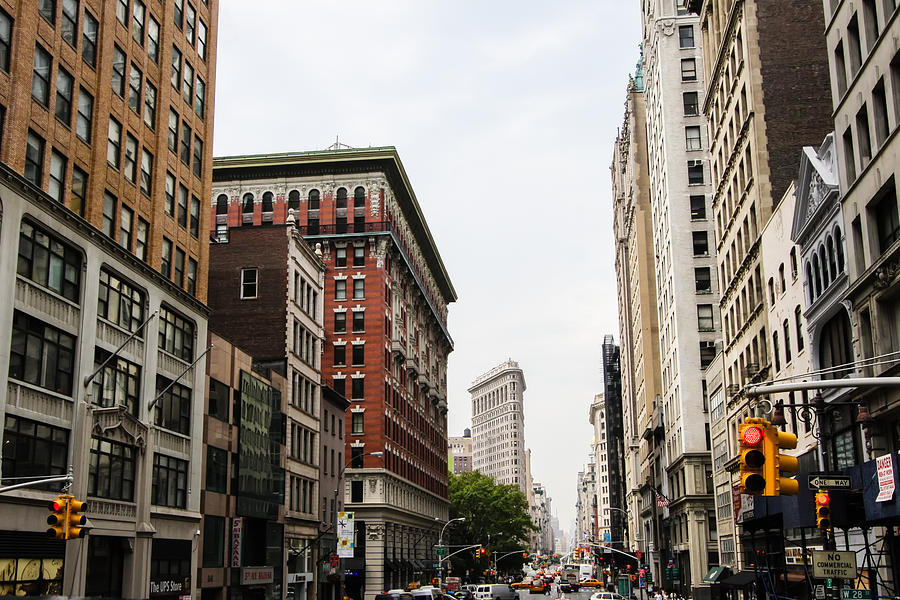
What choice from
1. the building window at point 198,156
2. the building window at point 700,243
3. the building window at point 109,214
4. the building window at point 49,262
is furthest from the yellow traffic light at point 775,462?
the building window at point 700,243

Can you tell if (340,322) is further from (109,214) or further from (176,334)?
(109,214)

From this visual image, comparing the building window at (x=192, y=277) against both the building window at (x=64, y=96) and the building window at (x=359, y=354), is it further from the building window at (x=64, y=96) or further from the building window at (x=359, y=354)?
the building window at (x=359, y=354)

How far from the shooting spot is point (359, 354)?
88375mm

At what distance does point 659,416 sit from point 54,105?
73260 mm

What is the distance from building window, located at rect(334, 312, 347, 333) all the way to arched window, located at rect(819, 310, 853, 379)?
187 feet

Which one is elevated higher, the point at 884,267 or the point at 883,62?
the point at 883,62

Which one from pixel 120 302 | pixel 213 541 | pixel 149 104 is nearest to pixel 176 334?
pixel 120 302

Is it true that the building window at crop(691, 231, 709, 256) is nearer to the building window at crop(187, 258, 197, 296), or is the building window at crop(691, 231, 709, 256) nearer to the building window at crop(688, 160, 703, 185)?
the building window at crop(688, 160, 703, 185)

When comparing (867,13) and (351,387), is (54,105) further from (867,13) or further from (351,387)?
(351,387)

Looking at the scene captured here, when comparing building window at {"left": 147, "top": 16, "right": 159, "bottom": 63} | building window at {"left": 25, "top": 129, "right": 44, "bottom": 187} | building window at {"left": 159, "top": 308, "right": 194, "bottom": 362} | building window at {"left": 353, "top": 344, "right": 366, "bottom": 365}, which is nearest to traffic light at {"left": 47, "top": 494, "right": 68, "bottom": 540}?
building window at {"left": 25, "top": 129, "right": 44, "bottom": 187}

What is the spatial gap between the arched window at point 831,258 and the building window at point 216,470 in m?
32.0

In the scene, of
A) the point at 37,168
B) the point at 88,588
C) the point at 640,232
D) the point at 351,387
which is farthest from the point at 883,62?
the point at 640,232

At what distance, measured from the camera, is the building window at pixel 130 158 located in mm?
42812

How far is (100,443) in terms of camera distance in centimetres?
3906
